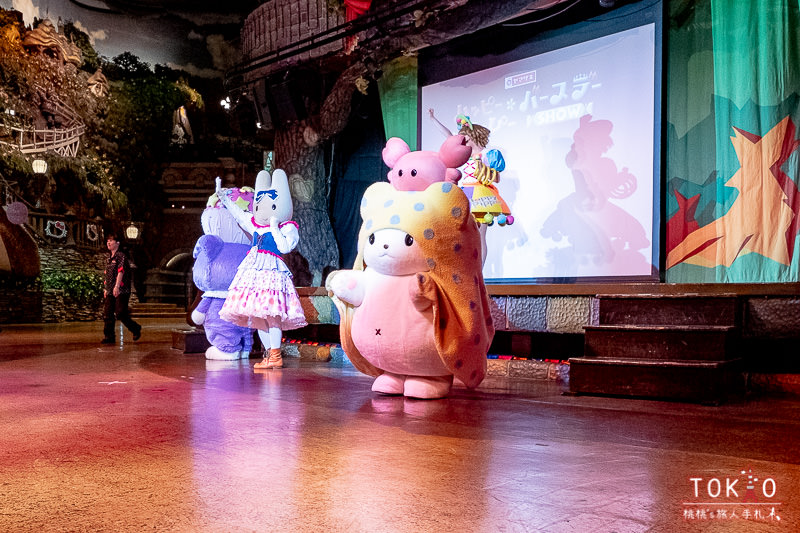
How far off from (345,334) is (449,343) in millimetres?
639

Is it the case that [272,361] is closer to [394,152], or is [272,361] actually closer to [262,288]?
[262,288]

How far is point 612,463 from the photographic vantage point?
194cm

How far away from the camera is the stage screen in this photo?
5.38 meters

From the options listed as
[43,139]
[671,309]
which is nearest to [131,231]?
[43,139]

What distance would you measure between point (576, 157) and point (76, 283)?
13.2 meters

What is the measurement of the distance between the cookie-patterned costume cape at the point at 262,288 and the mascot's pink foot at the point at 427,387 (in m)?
1.67

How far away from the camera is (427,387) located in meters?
3.24

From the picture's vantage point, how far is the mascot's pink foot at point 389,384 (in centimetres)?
336

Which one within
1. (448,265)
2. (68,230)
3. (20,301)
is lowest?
(20,301)

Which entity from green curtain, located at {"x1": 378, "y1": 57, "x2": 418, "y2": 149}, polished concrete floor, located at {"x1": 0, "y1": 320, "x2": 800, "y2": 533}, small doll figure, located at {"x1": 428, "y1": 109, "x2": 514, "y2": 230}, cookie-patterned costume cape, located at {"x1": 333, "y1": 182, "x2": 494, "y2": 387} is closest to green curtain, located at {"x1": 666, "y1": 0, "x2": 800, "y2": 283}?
small doll figure, located at {"x1": 428, "y1": 109, "x2": 514, "y2": 230}

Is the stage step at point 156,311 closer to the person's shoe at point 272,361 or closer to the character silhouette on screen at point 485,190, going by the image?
the person's shoe at point 272,361

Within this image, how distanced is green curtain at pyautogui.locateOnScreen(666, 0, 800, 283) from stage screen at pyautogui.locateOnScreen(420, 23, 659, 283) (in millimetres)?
227

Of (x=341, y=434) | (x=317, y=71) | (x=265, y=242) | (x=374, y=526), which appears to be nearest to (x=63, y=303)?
(x=317, y=71)

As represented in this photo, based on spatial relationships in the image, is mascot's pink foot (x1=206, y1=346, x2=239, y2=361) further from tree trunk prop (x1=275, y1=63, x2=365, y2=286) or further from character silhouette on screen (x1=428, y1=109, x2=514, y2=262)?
tree trunk prop (x1=275, y1=63, x2=365, y2=286)
